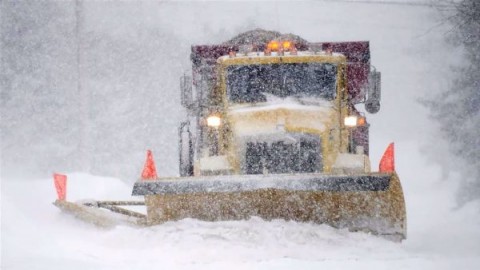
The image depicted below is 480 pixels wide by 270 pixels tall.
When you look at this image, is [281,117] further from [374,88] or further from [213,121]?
[374,88]

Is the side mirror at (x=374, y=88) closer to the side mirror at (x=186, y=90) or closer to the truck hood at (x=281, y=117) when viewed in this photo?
the truck hood at (x=281, y=117)

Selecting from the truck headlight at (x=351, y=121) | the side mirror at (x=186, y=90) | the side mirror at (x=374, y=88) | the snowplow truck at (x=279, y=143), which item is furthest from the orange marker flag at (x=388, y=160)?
the side mirror at (x=186, y=90)

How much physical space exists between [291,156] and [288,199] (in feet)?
2.80

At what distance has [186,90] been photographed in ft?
27.3

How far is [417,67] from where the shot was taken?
1364 inches

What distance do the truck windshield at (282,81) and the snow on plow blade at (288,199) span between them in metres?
2.20

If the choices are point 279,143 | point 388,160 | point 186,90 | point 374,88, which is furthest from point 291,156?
point 186,90

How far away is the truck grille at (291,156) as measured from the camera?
24.0ft

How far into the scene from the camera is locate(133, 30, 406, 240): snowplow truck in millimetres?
6352

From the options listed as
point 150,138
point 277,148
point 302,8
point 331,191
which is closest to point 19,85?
point 150,138

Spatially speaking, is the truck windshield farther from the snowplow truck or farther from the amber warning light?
the amber warning light

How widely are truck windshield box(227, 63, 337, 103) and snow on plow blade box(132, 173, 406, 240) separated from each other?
7.21ft

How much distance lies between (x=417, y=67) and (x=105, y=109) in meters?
19.1

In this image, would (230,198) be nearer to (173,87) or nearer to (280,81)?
(280,81)
